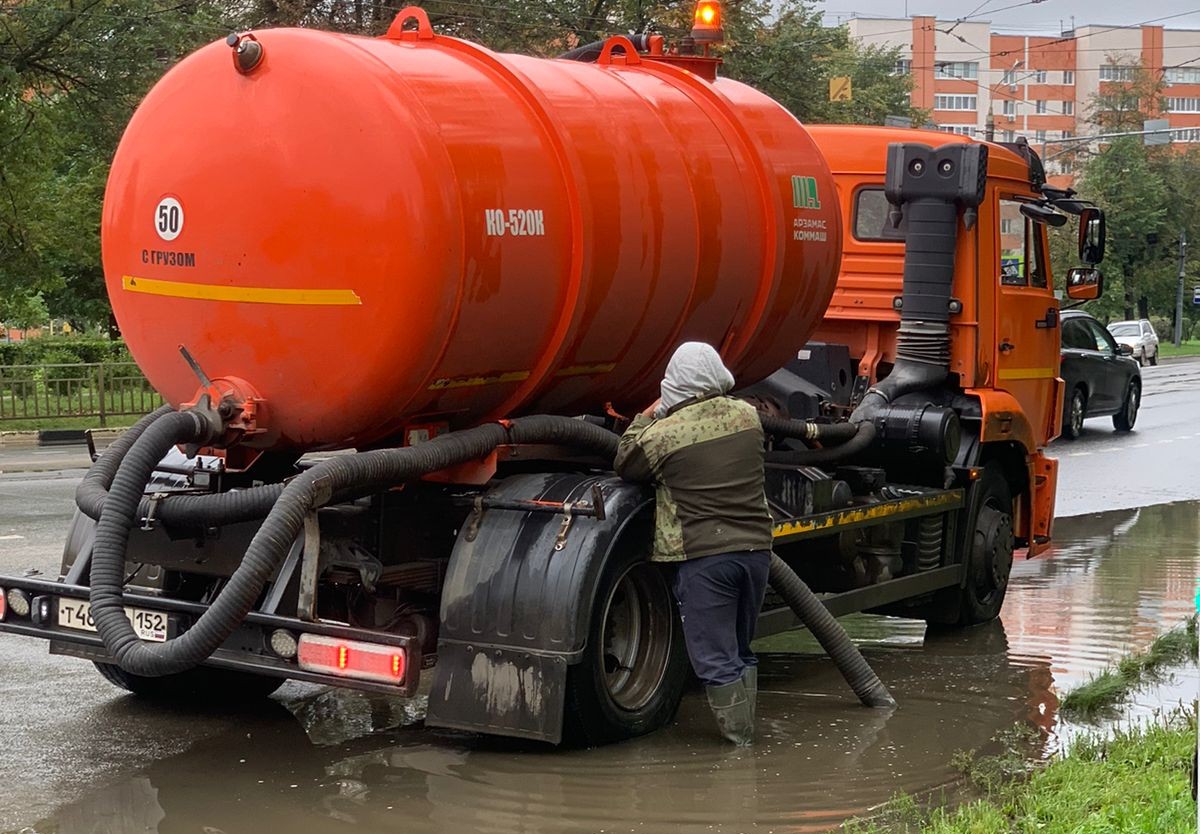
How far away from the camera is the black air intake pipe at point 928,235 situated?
957 cm

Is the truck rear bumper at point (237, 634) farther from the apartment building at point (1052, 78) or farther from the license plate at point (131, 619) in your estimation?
the apartment building at point (1052, 78)

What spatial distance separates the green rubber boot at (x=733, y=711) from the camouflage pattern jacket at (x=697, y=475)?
0.58 metres

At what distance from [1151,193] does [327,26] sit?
45705 mm

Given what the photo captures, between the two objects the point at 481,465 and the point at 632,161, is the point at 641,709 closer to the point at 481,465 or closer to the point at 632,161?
the point at 481,465

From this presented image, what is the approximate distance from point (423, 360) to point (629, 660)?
5.42 ft

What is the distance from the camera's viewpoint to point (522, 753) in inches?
266

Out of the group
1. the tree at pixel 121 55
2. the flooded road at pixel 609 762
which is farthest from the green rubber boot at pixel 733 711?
the tree at pixel 121 55

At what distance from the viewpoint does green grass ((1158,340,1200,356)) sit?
60.3 metres

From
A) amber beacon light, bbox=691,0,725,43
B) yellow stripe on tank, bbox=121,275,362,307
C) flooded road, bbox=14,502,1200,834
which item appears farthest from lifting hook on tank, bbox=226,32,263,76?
amber beacon light, bbox=691,0,725,43

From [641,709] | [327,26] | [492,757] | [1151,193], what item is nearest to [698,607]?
[641,709]

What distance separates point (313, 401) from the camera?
21.3 ft

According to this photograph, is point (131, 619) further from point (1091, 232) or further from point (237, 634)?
point (1091, 232)

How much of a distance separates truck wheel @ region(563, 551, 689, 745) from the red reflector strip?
80 cm

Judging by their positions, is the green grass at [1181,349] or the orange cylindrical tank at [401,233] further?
the green grass at [1181,349]
